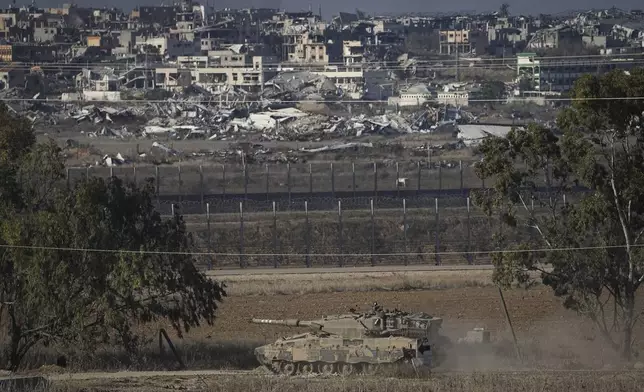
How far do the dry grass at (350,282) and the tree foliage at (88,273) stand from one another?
8.75m

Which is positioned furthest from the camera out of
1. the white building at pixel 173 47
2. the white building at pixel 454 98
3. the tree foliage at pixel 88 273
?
the white building at pixel 173 47

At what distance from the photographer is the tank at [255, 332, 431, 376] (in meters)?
29.2

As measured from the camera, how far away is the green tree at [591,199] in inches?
1262

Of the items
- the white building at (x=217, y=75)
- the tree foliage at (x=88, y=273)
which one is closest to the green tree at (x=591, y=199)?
the tree foliage at (x=88, y=273)

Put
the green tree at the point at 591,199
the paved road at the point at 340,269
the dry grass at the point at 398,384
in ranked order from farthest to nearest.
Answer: the paved road at the point at 340,269
the green tree at the point at 591,199
the dry grass at the point at 398,384

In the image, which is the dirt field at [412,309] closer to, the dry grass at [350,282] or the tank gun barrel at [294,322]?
the dry grass at [350,282]

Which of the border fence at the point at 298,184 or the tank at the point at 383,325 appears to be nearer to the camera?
the tank at the point at 383,325

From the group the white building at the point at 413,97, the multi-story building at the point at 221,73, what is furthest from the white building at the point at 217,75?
the white building at the point at 413,97

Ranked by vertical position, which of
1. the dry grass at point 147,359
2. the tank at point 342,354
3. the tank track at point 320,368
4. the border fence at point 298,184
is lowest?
the border fence at point 298,184

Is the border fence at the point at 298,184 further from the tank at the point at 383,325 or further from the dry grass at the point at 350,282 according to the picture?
the tank at the point at 383,325

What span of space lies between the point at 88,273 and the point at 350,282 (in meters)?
11.6

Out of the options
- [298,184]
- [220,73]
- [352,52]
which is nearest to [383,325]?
[298,184]

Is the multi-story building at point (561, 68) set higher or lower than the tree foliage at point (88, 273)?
lower

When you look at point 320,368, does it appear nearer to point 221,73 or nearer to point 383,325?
point 383,325
